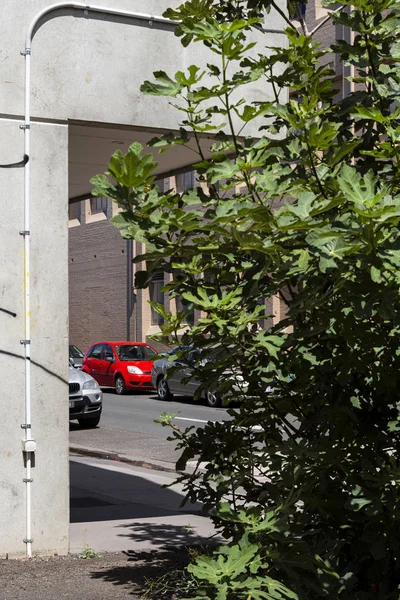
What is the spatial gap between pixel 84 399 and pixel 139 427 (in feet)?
4.62

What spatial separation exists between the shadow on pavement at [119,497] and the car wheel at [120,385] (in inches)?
647

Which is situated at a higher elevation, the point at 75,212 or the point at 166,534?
the point at 75,212

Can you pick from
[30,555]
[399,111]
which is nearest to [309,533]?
[399,111]

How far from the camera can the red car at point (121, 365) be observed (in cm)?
3016

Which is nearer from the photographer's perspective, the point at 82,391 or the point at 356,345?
the point at 356,345

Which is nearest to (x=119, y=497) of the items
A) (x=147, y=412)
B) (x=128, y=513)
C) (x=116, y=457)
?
(x=128, y=513)

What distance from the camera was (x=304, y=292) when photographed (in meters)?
3.44

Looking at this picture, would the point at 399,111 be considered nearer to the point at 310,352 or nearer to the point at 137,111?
the point at 310,352

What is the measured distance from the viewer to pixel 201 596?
3418 mm

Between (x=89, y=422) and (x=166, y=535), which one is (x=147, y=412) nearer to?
(x=89, y=422)

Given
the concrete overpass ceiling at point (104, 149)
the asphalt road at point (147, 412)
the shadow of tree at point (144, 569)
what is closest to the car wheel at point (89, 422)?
the asphalt road at point (147, 412)

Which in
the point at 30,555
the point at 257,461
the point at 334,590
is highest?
the point at 257,461

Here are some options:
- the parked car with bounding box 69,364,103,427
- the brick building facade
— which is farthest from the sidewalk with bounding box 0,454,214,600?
the brick building facade

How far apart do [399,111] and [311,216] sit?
827 millimetres
